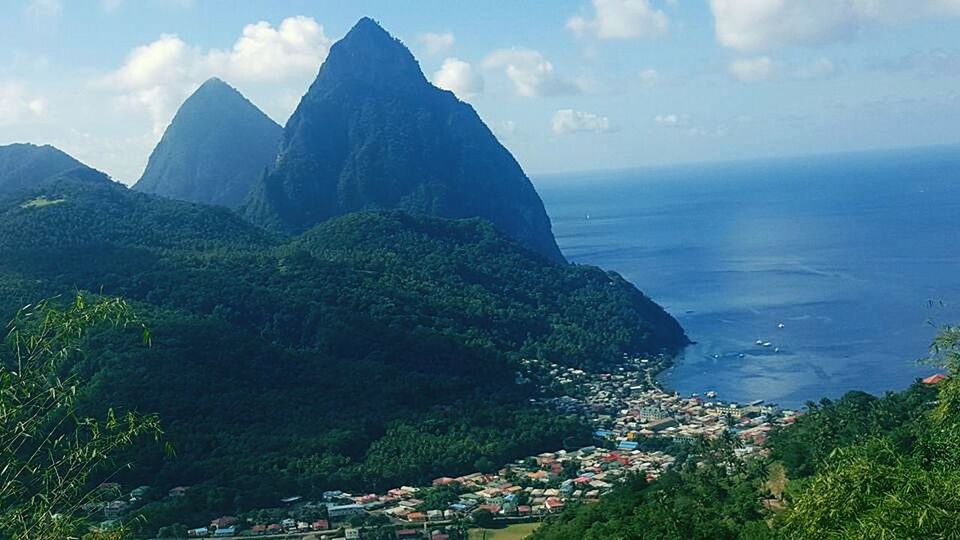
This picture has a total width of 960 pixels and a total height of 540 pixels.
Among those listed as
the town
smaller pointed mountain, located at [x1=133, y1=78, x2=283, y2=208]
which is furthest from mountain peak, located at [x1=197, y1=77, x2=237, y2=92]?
the town

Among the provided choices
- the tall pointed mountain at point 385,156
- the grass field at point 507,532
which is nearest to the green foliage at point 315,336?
the grass field at point 507,532

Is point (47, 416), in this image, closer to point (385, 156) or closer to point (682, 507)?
point (682, 507)

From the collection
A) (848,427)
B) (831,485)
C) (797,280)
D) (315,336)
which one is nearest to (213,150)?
(315,336)

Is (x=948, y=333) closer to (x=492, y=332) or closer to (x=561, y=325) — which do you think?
(x=492, y=332)

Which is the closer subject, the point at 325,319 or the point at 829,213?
the point at 325,319

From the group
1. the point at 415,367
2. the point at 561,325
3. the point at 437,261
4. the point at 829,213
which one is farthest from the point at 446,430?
the point at 829,213

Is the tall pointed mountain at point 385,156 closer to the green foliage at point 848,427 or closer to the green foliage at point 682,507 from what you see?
the green foliage at point 848,427

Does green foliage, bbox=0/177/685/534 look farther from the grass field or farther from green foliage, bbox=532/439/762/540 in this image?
green foliage, bbox=532/439/762/540
